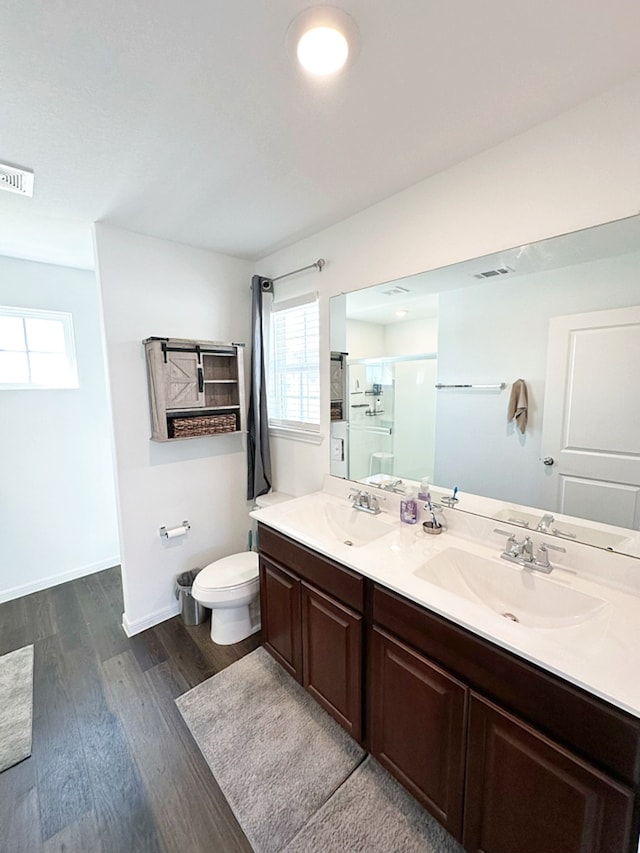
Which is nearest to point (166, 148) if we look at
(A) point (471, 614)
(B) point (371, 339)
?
(B) point (371, 339)

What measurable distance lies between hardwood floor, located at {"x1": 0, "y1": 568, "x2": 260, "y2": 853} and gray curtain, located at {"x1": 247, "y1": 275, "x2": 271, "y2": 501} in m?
1.04

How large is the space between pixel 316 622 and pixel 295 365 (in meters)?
1.60

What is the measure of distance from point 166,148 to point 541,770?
240cm

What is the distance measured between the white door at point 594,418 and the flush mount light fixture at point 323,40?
1.14 m

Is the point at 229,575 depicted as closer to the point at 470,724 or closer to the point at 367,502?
the point at 367,502

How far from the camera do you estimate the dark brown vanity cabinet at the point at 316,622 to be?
1.45 meters

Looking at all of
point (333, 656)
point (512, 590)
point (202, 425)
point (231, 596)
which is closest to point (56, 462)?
point (202, 425)

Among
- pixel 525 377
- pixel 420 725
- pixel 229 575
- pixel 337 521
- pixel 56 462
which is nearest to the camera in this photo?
pixel 420 725

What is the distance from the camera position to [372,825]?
1.28 meters

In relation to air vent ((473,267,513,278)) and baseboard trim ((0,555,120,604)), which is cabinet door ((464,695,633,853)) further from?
baseboard trim ((0,555,120,604))

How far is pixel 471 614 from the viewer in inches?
42.0

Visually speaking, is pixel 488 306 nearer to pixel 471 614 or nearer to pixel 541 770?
pixel 471 614

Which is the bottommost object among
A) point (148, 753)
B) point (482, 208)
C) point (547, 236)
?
point (148, 753)

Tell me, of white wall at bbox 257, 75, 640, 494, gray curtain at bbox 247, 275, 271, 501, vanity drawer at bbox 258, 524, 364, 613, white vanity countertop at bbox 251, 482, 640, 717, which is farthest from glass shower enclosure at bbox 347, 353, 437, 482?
gray curtain at bbox 247, 275, 271, 501
